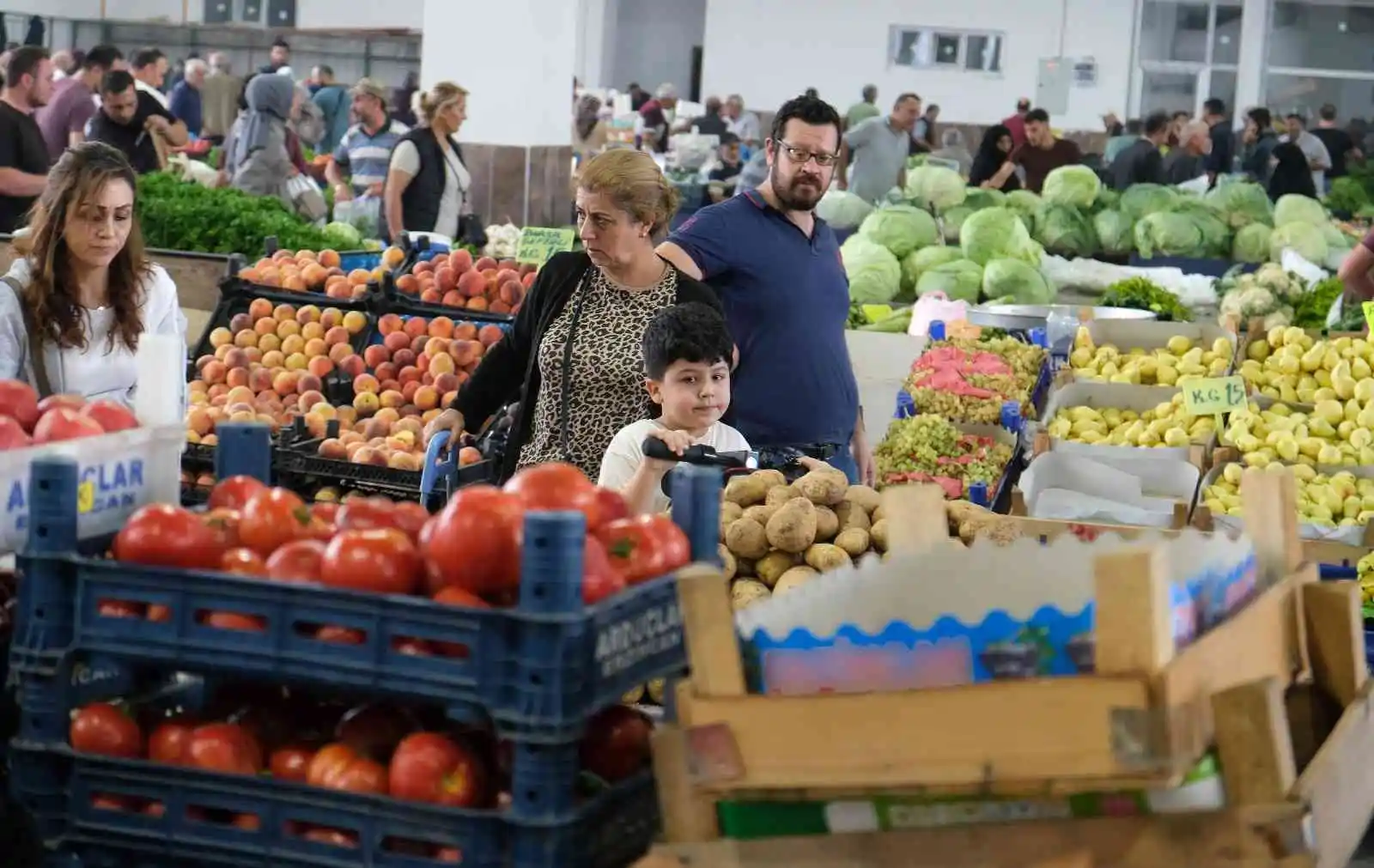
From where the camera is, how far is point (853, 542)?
12.0 ft

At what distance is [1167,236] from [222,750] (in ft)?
29.6

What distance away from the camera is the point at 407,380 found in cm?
605

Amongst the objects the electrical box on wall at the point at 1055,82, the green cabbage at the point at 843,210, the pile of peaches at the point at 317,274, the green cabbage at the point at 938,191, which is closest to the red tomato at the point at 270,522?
the pile of peaches at the point at 317,274

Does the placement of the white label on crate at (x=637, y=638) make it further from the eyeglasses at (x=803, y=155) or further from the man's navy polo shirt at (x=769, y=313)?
the eyeglasses at (x=803, y=155)

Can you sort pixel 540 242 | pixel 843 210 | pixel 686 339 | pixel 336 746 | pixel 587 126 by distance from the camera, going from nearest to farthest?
pixel 336 746 < pixel 686 339 < pixel 540 242 < pixel 843 210 < pixel 587 126

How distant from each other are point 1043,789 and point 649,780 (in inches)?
21.5

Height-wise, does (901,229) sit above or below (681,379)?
above

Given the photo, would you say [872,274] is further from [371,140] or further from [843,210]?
[371,140]

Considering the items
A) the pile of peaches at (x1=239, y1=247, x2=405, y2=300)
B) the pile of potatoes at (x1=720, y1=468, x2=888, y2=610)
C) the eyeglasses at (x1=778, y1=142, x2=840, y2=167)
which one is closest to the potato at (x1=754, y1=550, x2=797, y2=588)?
the pile of potatoes at (x1=720, y1=468, x2=888, y2=610)

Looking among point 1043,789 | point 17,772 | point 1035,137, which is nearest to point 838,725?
point 1043,789

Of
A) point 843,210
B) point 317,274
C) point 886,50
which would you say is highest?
point 886,50

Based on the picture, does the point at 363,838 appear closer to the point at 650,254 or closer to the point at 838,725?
the point at 838,725

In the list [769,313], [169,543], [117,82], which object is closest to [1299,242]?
[117,82]

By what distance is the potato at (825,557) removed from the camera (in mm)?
3615
